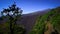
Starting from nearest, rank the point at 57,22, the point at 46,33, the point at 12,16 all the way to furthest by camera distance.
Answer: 1. the point at 57,22
2. the point at 46,33
3. the point at 12,16

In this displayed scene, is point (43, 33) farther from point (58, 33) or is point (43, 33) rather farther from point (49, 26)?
point (58, 33)

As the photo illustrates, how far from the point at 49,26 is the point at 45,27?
1.66m

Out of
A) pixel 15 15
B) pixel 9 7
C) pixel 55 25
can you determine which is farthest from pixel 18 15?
pixel 55 25

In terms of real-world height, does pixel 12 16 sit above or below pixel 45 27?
above

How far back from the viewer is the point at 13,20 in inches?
1124

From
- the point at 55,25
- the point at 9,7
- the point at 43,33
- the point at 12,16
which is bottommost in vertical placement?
the point at 43,33

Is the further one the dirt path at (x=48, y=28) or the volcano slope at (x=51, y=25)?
the dirt path at (x=48, y=28)

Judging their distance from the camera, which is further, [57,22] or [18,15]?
[18,15]

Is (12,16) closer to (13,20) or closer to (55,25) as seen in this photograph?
(13,20)

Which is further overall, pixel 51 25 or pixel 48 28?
pixel 48 28

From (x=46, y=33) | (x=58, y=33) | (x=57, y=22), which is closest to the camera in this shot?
(x=58, y=33)

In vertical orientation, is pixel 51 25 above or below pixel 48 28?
above

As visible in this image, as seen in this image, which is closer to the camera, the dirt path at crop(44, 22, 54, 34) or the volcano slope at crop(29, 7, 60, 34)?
the volcano slope at crop(29, 7, 60, 34)

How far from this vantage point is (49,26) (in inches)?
1029
